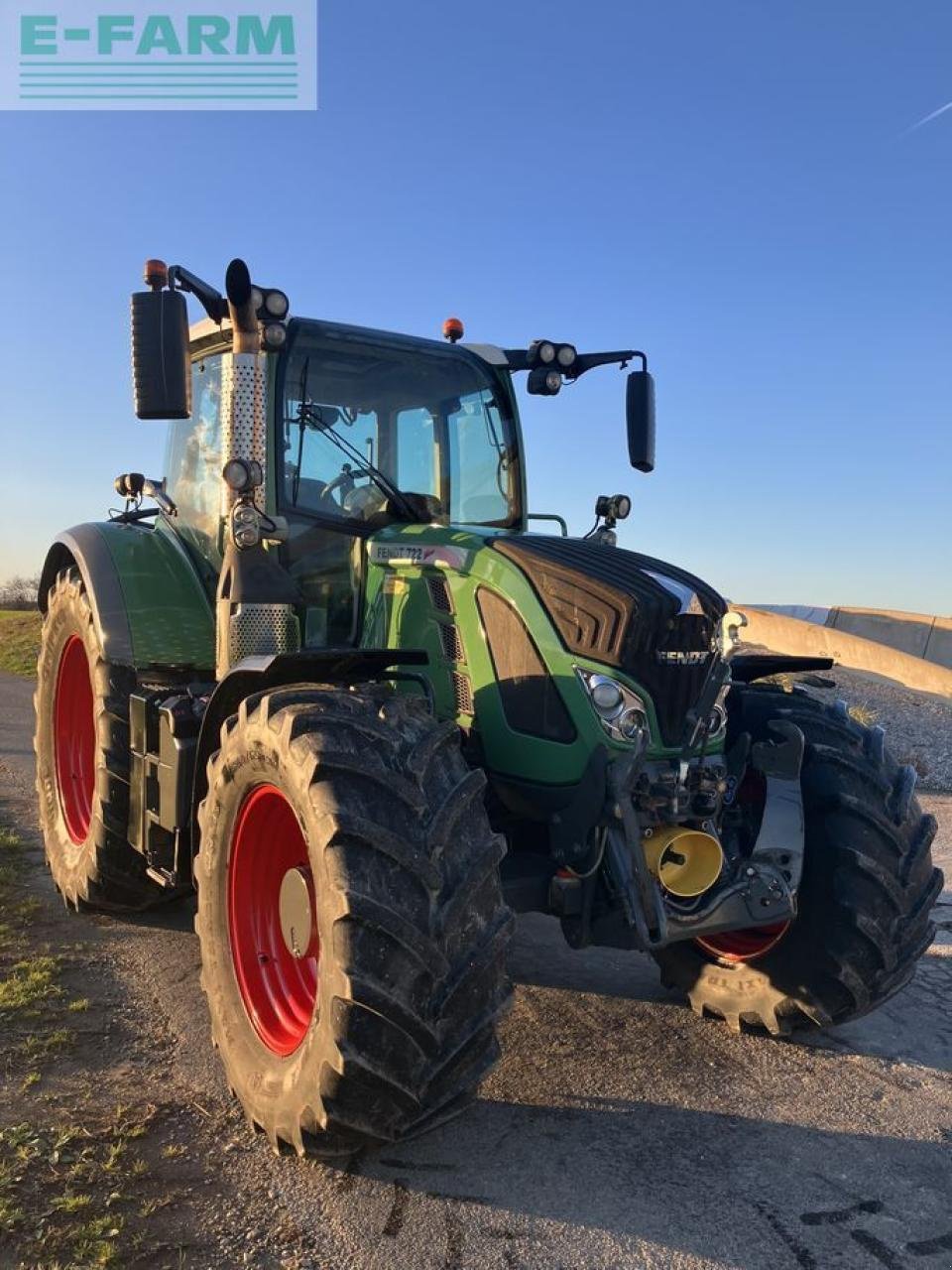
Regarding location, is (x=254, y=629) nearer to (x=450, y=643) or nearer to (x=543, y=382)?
(x=450, y=643)

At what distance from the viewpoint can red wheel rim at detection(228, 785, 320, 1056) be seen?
3.37 meters

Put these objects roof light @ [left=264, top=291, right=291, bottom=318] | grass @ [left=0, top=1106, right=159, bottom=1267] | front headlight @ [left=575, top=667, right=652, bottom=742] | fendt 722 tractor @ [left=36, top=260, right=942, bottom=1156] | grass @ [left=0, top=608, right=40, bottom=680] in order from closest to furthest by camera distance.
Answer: grass @ [left=0, top=1106, right=159, bottom=1267], fendt 722 tractor @ [left=36, top=260, right=942, bottom=1156], front headlight @ [left=575, top=667, right=652, bottom=742], roof light @ [left=264, top=291, right=291, bottom=318], grass @ [left=0, top=608, right=40, bottom=680]

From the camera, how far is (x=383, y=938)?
8.69ft

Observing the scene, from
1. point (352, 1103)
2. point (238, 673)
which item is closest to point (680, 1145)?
point (352, 1103)

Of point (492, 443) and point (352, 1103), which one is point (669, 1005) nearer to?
point (352, 1103)

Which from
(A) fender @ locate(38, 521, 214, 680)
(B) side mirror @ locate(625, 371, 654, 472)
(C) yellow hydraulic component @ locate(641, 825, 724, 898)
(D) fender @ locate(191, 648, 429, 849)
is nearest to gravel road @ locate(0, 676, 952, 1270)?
(C) yellow hydraulic component @ locate(641, 825, 724, 898)

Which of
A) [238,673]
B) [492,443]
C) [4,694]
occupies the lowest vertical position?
[4,694]

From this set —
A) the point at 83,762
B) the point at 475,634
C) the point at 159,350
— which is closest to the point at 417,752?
the point at 475,634

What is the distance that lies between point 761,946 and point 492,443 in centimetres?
255

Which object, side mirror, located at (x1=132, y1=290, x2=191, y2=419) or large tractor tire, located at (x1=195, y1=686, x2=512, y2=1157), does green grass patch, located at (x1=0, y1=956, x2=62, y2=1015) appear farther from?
side mirror, located at (x1=132, y1=290, x2=191, y2=419)

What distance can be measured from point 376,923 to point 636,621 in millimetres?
1357

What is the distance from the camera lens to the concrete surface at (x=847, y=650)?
664 inches

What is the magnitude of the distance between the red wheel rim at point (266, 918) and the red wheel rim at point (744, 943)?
1.64 m

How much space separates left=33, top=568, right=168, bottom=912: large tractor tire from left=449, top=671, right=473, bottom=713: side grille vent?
169 centimetres
